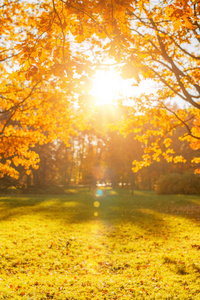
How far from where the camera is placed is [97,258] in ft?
26.3

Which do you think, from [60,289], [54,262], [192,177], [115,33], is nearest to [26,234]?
[54,262]

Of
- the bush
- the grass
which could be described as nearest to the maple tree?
the grass

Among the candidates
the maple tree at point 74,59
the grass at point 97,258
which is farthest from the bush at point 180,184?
the maple tree at point 74,59

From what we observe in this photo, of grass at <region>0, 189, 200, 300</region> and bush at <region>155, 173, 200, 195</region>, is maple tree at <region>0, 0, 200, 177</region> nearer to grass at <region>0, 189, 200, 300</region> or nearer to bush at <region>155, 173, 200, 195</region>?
grass at <region>0, 189, 200, 300</region>

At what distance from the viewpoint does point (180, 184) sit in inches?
1156

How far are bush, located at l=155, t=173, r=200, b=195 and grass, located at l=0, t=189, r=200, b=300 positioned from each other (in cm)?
1588

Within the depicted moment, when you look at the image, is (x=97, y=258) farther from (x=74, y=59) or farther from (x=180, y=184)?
(x=180, y=184)

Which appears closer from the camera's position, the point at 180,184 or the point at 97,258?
the point at 97,258

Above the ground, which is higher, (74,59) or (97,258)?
(74,59)

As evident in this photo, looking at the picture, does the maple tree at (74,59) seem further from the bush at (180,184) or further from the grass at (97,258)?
the bush at (180,184)

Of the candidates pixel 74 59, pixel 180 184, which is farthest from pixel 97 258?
pixel 180 184

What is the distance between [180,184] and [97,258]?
2326 centimetres

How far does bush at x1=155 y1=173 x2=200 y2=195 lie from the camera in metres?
28.9

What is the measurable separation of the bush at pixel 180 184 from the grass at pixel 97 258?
52.1ft
